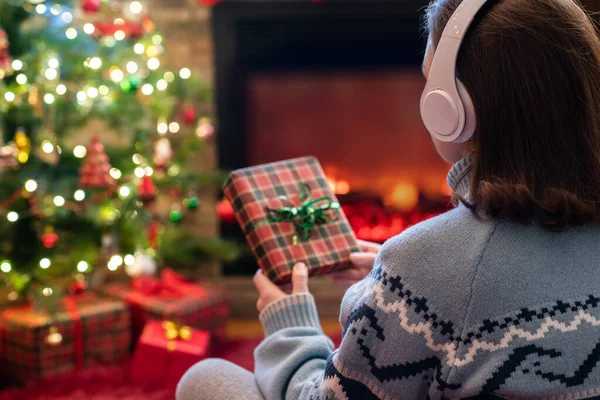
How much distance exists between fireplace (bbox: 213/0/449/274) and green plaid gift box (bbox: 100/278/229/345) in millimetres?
456

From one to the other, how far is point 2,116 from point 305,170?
1214 millimetres

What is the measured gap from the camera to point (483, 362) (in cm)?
82

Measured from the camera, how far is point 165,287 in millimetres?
2604

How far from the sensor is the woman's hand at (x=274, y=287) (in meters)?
1.20

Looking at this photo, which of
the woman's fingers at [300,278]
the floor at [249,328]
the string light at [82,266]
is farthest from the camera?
the floor at [249,328]

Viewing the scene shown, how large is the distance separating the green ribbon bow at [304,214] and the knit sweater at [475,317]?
482 mm

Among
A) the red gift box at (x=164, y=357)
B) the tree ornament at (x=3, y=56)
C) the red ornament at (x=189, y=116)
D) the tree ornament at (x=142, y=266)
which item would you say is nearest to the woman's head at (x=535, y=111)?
the red gift box at (x=164, y=357)

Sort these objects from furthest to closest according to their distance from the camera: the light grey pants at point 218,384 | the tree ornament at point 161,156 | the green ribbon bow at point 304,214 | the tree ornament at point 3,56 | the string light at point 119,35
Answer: the tree ornament at point 161,156 < the string light at point 119,35 < the tree ornament at point 3,56 < the green ribbon bow at point 304,214 < the light grey pants at point 218,384

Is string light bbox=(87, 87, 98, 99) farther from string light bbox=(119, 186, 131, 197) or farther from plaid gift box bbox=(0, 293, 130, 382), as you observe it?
plaid gift box bbox=(0, 293, 130, 382)

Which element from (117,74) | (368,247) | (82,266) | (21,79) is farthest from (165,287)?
(368,247)

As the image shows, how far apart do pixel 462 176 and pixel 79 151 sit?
1800 mm

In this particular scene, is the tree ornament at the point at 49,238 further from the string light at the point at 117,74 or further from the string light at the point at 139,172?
the string light at the point at 117,74

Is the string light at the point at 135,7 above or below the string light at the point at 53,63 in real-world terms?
above

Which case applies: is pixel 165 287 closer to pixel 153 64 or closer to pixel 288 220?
pixel 153 64
